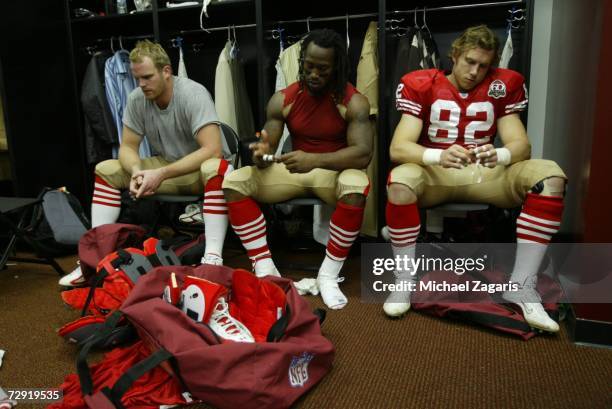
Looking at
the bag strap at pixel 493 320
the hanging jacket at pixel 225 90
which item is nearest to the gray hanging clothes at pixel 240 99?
the hanging jacket at pixel 225 90

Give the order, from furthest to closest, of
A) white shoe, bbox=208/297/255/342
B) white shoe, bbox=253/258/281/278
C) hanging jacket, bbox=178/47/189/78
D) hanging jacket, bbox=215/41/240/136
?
hanging jacket, bbox=178/47/189/78 < hanging jacket, bbox=215/41/240/136 < white shoe, bbox=253/258/281/278 < white shoe, bbox=208/297/255/342

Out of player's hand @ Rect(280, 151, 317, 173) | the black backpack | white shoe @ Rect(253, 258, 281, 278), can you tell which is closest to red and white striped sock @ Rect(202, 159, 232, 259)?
white shoe @ Rect(253, 258, 281, 278)

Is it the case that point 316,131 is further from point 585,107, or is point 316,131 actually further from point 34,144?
point 34,144

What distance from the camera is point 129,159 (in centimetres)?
231

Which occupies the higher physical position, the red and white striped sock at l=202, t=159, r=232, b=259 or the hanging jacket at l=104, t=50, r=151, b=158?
the hanging jacket at l=104, t=50, r=151, b=158

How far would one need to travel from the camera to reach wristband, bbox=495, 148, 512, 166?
1.80 m

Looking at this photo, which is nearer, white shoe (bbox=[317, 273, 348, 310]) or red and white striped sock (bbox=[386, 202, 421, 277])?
red and white striped sock (bbox=[386, 202, 421, 277])

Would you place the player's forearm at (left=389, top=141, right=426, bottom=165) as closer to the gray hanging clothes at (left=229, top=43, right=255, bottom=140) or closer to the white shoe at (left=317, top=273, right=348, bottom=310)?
the white shoe at (left=317, top=273, right=348, bottom=310)

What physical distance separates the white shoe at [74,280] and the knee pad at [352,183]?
1181 mm

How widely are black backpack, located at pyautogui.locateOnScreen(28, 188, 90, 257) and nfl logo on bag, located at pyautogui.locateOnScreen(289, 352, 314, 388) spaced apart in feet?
5.58

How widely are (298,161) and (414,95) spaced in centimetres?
54

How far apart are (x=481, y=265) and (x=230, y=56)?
1773 mm

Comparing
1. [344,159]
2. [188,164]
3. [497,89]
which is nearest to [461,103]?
[497,89]

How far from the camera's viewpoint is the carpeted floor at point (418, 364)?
1.33 meters
